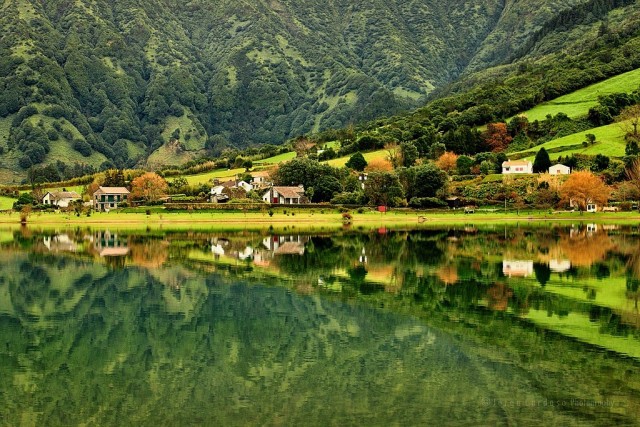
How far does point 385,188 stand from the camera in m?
114

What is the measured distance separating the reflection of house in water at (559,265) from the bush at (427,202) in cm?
6177

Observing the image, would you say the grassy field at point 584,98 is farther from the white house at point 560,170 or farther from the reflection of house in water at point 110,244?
the reflection of house in water at point 110,244

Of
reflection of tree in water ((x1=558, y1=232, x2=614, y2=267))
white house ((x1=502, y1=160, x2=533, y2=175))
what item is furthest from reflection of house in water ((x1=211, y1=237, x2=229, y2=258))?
white house ((x1=502, y1=160, x2=533, y2=175))

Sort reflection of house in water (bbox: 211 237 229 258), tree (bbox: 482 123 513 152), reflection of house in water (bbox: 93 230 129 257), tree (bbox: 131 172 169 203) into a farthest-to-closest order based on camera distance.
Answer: tree (bbox: 482 123 513 152) < tree (bbox: 131 172 169 203) < reflection of house in water (bbox: 93 230 129 257) < reflection of house in water (bbox: 211 237 229 258)

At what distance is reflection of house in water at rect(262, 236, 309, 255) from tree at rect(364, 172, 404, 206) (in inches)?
Result: 1392

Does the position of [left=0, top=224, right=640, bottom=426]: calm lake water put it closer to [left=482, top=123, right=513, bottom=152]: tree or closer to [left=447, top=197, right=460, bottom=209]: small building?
[left=447, top=197, right=460, bottom=209]: small building

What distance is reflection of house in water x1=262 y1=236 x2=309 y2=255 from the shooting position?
6269cm

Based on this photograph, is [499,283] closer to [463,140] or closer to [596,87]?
[463,140]

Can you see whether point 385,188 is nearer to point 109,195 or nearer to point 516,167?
point 516,167

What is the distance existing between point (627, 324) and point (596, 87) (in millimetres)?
164323

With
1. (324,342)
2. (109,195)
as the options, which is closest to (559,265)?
(324,342)

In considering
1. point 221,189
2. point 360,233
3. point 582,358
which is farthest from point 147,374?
point 221,189

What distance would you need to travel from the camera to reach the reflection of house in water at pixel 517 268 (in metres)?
44.5

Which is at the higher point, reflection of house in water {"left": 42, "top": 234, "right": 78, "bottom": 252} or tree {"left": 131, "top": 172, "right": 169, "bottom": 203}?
tree {"left": 131, "top": 172, "right": 169, "bottom": 203}
